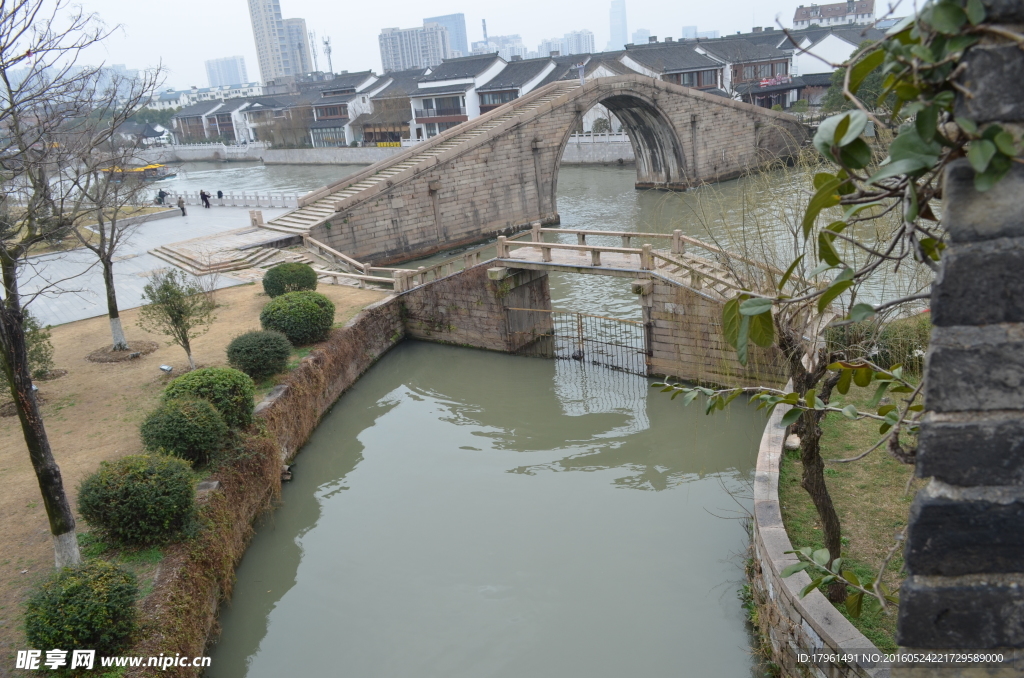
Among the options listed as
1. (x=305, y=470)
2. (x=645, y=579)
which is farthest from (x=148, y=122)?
(x=645, y=579)

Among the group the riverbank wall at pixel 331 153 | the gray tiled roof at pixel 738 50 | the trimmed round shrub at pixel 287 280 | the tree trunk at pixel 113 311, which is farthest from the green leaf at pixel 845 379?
the gray tiled roof at pixel 738 50

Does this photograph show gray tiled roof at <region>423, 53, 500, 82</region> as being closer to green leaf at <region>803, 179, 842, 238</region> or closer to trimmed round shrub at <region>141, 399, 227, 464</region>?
trimmed round shrub at <region>141, 399, 227, 464</region>

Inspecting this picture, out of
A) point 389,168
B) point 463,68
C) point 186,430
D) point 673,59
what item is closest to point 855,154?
point 186,430

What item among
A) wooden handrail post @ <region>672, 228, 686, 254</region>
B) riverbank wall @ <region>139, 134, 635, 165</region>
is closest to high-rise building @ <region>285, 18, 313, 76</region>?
riverbank wall @ <region>139, 134, 635, 165</region>

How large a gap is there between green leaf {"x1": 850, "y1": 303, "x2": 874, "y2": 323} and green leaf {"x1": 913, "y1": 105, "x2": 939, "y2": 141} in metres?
0.56

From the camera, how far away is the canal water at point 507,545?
8.17 metres

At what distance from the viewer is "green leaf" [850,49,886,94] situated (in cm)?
206

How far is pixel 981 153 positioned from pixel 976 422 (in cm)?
79

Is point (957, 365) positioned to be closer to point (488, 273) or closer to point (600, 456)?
point (600, 456)

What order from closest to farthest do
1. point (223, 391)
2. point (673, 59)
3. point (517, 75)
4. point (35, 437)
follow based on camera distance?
point (35, 437) < point (223, 391) < point (673, 59) < point (517, 75)

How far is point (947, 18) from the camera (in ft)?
6.39

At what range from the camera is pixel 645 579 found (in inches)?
357

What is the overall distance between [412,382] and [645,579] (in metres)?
8.25

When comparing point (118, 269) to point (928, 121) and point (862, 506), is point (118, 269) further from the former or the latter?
point (928, 121)
